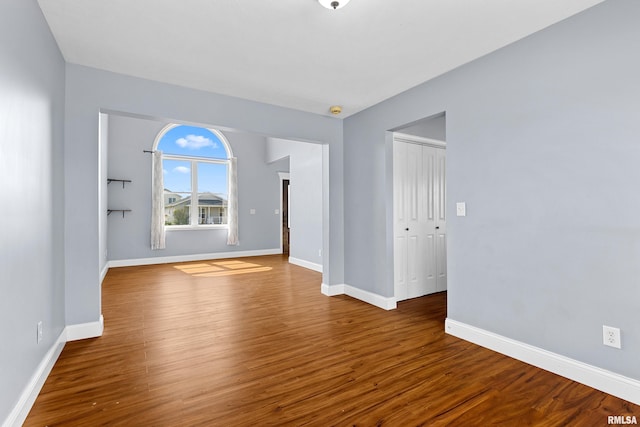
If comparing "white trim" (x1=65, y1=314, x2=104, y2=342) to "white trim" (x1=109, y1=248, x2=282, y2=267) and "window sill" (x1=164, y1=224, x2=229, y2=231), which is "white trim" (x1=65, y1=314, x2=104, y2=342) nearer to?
"white trim" (x1=109, y1=248, x2=282, y2=267)

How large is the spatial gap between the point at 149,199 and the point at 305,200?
341cm

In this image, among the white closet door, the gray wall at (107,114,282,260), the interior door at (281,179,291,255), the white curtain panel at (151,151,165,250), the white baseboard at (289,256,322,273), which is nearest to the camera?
the white closet door

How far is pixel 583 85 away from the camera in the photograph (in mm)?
2086

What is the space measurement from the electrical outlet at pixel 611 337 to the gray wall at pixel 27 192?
3.31 meters

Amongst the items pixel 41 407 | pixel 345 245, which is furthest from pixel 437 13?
pixel 41 407

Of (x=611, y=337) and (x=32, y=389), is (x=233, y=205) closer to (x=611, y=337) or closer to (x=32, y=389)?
(x=32, y=389)

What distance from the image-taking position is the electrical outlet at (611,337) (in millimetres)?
1936

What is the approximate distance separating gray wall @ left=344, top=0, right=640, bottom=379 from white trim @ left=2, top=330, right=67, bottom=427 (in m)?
3.08

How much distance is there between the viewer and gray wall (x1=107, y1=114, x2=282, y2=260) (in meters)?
6.50

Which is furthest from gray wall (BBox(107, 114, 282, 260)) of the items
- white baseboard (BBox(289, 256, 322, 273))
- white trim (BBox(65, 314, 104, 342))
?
white trim (BBox(65, 314, 104, 342))

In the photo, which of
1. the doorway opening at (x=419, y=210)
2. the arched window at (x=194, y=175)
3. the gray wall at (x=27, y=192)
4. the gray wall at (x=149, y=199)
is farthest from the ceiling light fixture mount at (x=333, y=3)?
the arched window at (x=194, y=175)

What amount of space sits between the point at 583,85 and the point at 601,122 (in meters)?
0.28

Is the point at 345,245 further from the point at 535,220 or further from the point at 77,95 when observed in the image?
the point at 77,95

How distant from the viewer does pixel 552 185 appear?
7.32 feet
